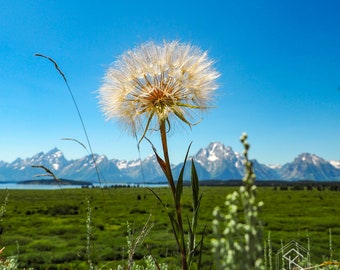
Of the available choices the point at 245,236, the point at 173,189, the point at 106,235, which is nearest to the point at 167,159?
the point at 173,189

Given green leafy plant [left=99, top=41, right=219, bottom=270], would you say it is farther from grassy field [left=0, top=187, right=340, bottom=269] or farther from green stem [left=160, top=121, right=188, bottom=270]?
grassy field [left=0, top=187, right=340, bottom=269]

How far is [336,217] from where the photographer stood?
64312mm

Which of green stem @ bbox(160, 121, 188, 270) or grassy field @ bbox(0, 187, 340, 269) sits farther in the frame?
grassy field @ bbox(0, 187, 340, 269)

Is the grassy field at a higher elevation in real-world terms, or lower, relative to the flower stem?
lower

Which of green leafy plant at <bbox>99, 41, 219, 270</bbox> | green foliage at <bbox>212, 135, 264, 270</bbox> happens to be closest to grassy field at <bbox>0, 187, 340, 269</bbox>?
green leafy plant at <bbox>99, 41, 219, 270</bbox>

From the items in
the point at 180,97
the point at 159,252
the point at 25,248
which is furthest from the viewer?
the point at 25,248

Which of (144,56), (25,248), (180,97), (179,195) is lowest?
(25,248)

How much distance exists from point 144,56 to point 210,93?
66cm

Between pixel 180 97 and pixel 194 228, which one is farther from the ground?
pixel 180 97

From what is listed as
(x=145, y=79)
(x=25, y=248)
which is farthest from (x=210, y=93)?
(x=25, y=248)

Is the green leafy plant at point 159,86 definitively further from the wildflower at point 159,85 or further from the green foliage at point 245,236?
the green foliage at point 245,236

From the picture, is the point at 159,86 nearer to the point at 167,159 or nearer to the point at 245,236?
the point at 167,159

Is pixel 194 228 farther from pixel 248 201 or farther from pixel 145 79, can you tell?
pixel 248 201

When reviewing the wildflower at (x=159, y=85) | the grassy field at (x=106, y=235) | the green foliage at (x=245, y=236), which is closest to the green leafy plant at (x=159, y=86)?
the wildflower at (x=159, y=85)
